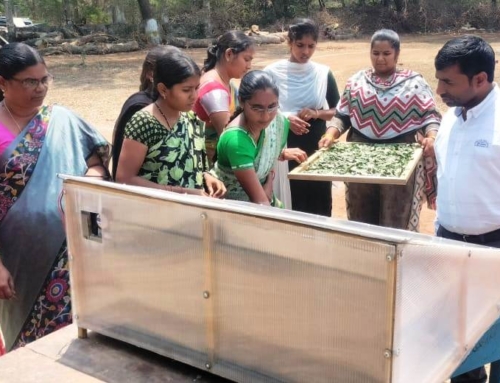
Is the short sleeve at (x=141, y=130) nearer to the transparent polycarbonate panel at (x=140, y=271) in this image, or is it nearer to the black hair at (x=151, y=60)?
the black hair at (x=151, y=60)

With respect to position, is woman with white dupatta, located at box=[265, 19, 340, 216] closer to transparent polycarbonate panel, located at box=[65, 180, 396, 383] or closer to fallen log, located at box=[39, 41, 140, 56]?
transparent polycarbonate panel, located at box=[65, 180, 396, 383]

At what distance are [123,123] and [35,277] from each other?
0.85m

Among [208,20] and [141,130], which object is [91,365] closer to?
[141,130]

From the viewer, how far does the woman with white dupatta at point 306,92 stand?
14.0ft

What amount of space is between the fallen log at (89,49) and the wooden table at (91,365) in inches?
790

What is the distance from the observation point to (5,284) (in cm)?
242

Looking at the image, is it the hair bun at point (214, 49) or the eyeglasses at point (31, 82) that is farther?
the hair bun at point (214, 49)

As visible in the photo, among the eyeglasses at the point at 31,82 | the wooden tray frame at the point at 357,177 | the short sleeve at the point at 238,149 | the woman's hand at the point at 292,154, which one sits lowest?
the wooden tray frame at the point at 357,177

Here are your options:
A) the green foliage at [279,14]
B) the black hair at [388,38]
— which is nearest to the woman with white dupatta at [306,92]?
the black hair at [388,38]

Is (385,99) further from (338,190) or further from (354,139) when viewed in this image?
(338,190)

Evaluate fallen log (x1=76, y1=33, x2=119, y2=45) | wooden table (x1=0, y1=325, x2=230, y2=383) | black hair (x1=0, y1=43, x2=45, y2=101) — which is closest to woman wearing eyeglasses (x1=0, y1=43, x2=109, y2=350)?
black hair (x1=0, y1=43, x2=45, y2=101)

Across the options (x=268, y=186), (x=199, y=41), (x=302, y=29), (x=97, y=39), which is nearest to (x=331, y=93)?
(x=302, y=29)

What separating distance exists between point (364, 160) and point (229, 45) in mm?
1041

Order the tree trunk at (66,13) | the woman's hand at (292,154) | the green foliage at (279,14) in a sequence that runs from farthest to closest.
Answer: the tree trunk at (66,13) < the green foliage at (279,14) < the woman's hand at (292,154)
